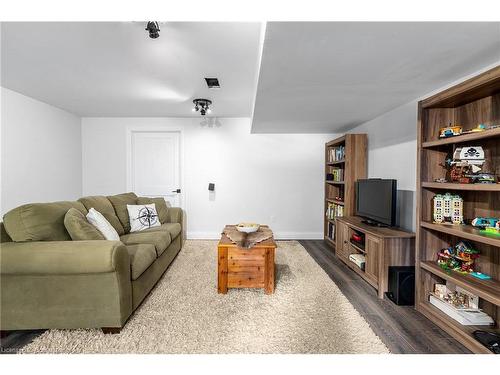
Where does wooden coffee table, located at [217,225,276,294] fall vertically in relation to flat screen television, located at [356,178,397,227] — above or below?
below

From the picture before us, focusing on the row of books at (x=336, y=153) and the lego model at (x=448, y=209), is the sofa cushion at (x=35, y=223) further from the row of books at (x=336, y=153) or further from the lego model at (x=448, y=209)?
the row of books at (x=336, y=153)

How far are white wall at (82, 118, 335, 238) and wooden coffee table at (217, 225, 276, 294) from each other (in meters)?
2.09

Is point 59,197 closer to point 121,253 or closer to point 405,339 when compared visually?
point 121,253

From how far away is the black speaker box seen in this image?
207 centimetres

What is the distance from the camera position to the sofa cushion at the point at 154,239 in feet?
7.88

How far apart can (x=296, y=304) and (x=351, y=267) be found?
1.21m

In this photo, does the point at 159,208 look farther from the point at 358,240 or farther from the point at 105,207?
the point at 358,240

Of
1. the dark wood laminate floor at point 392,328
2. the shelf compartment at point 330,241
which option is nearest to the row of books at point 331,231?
the shelf compartment at point 330,241

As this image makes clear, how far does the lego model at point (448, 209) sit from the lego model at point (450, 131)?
49cm

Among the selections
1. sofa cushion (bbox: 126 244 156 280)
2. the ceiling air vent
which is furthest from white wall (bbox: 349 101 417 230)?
sofa cushion (bbox: 126 244 156 280)

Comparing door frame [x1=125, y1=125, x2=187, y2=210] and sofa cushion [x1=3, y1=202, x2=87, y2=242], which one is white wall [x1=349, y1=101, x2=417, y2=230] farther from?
sofa cushion [x1=3, y1=202, x2=87, y2=242]

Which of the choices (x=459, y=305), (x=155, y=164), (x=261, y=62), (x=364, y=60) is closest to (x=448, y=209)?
(x=459, y=305)

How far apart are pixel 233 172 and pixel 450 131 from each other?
315 cm
